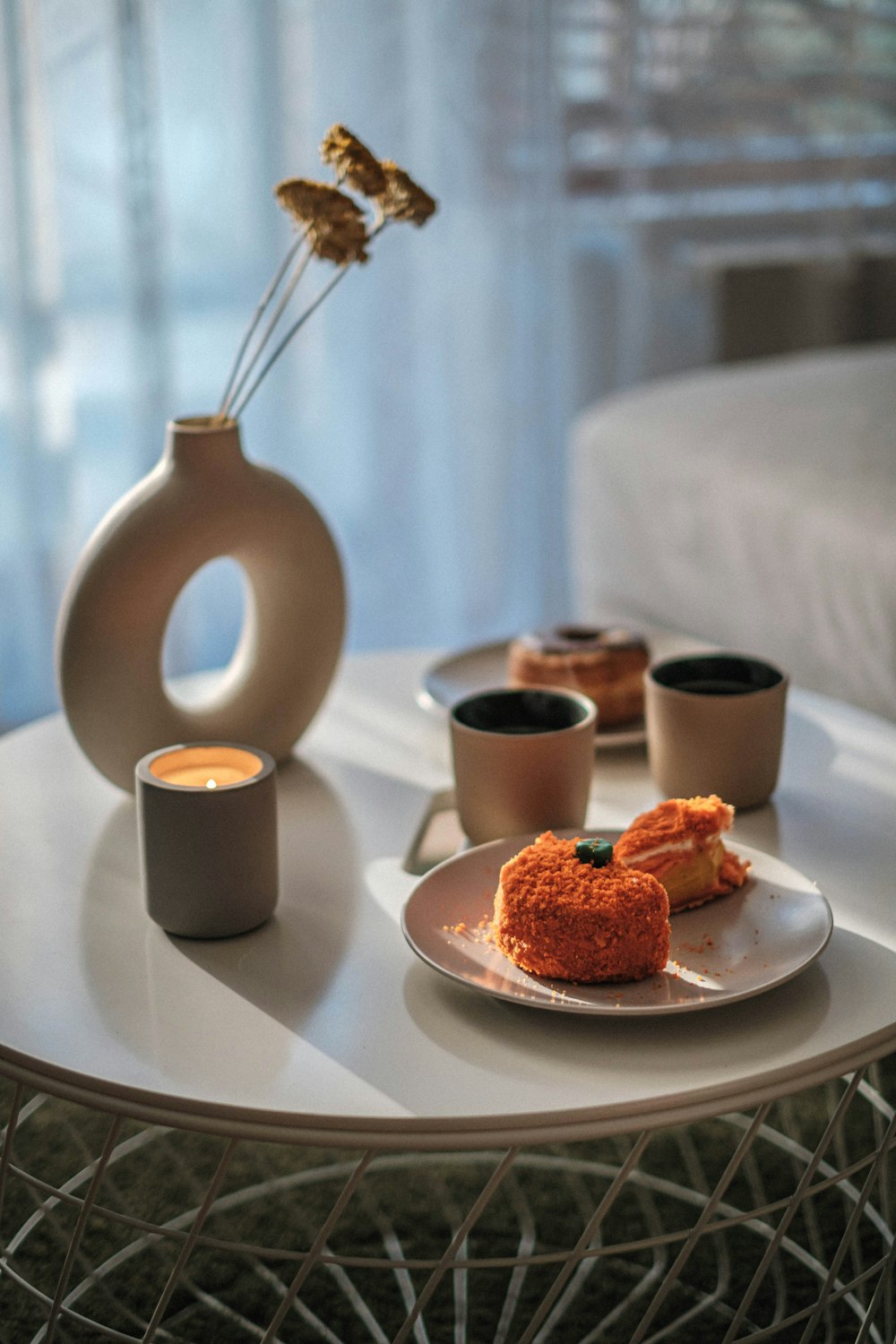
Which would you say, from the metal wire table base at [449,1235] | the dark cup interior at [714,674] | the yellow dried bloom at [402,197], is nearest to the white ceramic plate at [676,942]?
the dark cup interior at [714,674]

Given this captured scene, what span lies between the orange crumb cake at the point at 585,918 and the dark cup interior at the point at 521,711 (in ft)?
0.57

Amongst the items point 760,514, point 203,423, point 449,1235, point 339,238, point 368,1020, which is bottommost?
point 449,1235

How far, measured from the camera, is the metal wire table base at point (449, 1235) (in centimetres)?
97

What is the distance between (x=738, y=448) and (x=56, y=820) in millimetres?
991

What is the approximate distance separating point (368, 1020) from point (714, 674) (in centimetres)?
36

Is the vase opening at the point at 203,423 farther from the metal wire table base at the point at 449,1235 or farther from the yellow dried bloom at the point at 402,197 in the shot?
the metal wire table base at the point at 449,1235

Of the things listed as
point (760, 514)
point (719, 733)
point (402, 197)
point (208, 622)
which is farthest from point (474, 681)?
point (208, 622)

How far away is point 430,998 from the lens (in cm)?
66

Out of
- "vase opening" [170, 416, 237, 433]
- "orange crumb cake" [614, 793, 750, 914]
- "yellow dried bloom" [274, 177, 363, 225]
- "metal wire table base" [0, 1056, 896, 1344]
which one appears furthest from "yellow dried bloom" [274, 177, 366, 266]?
"metal wire table base" [0, 1056, 896, 1344]

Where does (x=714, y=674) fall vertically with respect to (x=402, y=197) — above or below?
below

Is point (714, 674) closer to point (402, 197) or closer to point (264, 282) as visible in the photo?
point (402, 197)

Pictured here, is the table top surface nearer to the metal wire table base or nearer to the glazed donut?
the glazed donut

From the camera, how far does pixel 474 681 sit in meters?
1.07

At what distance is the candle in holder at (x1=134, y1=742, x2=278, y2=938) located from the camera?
69 cm
